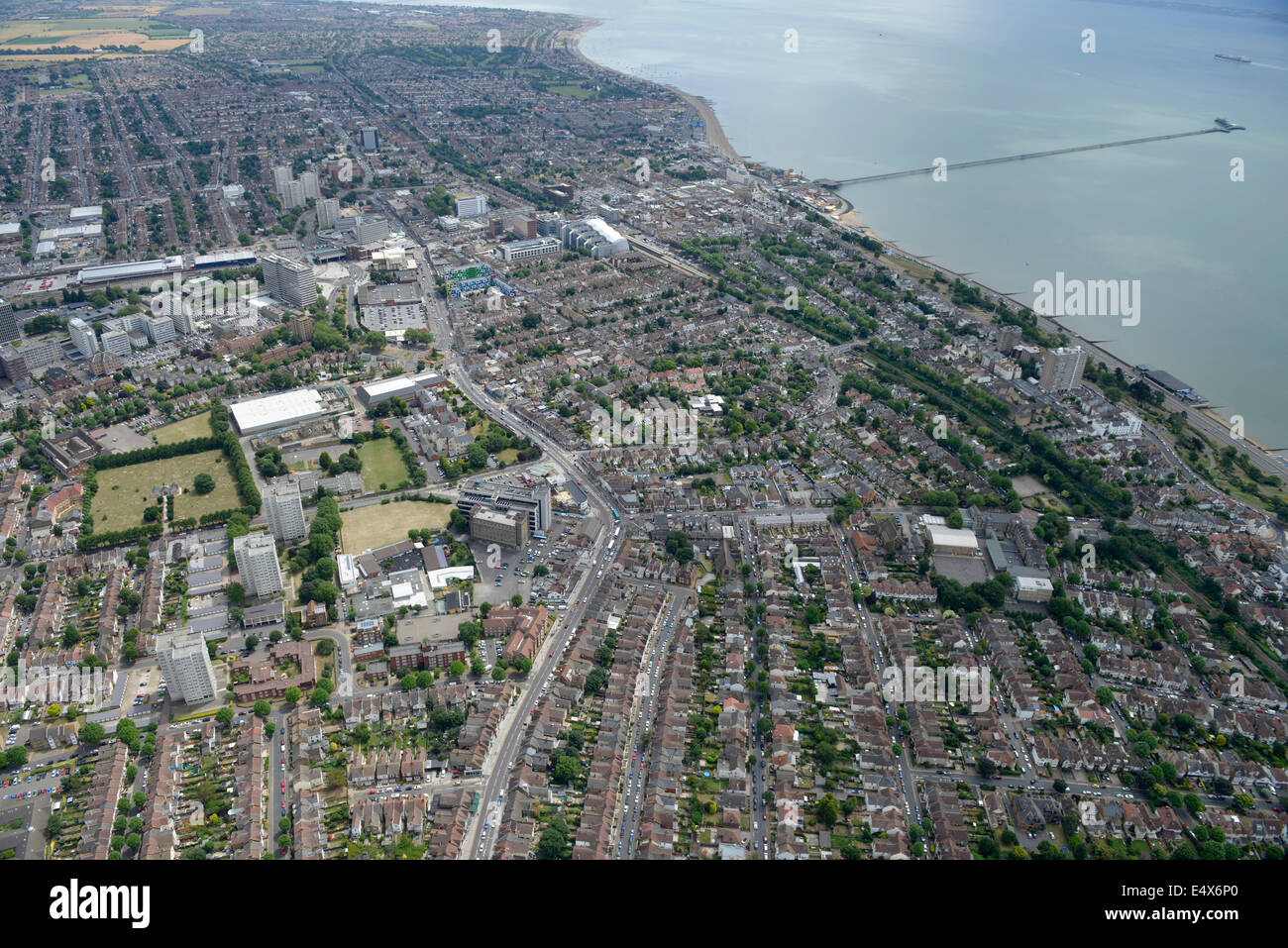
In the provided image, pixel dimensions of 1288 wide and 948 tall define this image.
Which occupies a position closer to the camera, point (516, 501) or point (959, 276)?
point (516, 501)

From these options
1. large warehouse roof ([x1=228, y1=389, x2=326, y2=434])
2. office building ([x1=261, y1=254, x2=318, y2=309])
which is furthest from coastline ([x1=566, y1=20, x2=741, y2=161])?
large warehouse roof ([x1=228, y1=389, x2=326, y2=434])

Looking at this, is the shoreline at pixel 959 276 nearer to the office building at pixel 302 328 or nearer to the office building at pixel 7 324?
the office building at pixel 302 328

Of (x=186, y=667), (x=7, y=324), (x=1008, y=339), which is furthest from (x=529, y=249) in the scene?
(x=186, y=667)

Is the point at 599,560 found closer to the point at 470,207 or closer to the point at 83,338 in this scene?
the point at 83,338

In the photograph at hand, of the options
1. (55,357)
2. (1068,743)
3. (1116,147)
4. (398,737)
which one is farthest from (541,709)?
(1116,147)

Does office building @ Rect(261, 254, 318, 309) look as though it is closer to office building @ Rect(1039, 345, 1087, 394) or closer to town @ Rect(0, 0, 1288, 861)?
town @ Rect(0, 0, 1288, 861)
